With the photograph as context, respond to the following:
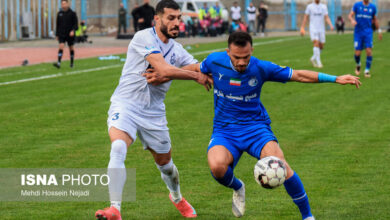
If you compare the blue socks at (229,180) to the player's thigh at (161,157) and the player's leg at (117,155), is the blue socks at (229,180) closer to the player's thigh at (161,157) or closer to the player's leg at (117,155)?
the player's thigh at (161,157)

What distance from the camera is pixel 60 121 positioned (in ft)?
45.8

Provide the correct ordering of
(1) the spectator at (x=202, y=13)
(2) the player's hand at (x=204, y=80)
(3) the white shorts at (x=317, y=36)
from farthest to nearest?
(1) the spectator at (x=202, y=13), (3) the white shorts at (x=317, y=36), (2) the player's hand at (x=204, y=80)

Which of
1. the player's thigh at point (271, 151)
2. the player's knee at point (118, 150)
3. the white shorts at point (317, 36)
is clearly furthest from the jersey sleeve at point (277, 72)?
the white shorts at point (317, 36)

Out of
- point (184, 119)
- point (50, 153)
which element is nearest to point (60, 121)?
point (184, 119)

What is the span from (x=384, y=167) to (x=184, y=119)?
16.8 ft

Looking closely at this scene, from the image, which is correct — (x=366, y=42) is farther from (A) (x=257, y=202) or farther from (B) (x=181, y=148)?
(A) (x=257, y=202)

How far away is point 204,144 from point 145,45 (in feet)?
14.6

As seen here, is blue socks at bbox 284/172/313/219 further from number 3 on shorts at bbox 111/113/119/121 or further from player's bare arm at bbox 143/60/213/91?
number 3 on shorts at bbox 111/113/119/121

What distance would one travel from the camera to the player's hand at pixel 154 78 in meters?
7.31

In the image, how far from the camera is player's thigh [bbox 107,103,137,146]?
23.5 ft

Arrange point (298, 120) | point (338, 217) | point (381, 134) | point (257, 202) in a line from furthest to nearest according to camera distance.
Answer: point (298, 120)
point (381, 134)
point (257, 202)
point (338, 217)

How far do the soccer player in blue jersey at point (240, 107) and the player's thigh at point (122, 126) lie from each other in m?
0.42

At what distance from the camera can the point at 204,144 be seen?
1170 cm

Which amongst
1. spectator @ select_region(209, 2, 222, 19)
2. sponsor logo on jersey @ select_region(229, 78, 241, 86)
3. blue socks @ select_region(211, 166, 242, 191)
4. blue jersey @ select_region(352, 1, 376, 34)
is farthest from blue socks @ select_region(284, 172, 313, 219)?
spectator @ select_region(209, 2, 222, 19)
